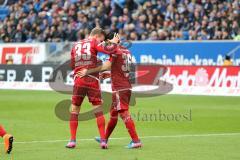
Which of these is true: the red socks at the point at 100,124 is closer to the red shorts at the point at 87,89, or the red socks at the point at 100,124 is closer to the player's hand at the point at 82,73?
the red shorts at the point at 87,89

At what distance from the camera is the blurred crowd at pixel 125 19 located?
98.1 ft

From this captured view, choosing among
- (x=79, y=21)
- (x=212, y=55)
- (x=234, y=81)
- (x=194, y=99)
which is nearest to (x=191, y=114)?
(x=194, y=99)

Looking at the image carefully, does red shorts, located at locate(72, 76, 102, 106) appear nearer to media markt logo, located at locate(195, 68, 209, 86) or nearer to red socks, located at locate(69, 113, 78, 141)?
red socks, located at locate(69, 113, 78, 141)

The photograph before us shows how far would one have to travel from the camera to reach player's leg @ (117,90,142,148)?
1214 cm

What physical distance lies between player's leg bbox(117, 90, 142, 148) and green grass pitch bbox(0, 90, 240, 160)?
0.21 meters

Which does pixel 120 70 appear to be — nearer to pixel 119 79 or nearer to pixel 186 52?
pixel 119 79

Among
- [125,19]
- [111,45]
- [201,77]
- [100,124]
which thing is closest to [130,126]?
[100,124]

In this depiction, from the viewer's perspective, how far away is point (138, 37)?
32.5 m

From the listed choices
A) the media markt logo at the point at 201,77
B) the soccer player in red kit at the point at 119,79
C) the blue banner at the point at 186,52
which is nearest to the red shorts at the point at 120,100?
the soccer player in red kit at the point at 119,79

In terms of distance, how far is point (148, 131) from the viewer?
50.0 ft

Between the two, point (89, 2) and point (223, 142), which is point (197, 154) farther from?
point (89, 2)

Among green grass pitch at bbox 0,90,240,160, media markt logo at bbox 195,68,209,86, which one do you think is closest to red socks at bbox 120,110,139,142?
green grass pitch at bbox 0,90,240,160

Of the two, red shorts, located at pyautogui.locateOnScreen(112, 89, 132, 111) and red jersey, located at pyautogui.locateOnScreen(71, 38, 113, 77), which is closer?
red shorts, located at pyautogui.locateOnScreen(112, 89, 132, 111)

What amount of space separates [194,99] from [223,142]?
445 inches
